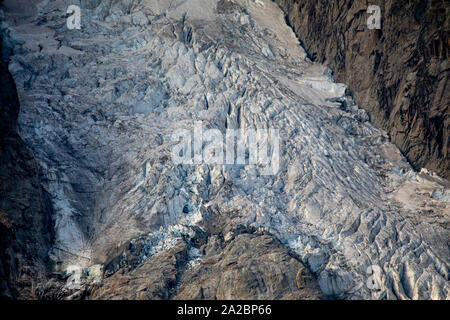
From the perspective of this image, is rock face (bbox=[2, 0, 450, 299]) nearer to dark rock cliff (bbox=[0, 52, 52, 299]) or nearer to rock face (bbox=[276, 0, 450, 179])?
dark rock cliff (bbox=[0, 52, 52, 299])

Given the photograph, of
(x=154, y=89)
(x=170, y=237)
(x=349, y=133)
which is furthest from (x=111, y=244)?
(x=349, y=133)

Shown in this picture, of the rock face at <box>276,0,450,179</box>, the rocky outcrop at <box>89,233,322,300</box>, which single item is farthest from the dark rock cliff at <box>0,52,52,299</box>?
the rock face at <box>276,0,450,179</box>

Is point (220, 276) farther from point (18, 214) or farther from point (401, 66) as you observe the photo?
point (401, 66)

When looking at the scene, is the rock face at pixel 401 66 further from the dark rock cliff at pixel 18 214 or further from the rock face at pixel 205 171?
the dark rock cliff at pixel 18 214

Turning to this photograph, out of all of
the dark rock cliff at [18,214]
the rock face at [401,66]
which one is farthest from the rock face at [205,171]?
the rock face at [401,66]

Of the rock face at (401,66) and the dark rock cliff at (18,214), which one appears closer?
the dark rock cliff at (18,214)

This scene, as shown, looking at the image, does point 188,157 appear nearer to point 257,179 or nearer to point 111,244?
point 257,179
